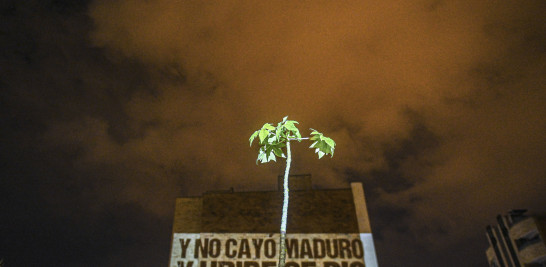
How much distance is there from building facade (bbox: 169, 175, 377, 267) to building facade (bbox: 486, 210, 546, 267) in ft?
112

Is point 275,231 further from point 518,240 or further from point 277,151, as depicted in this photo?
point 518,240

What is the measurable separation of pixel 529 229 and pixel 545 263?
4.74m

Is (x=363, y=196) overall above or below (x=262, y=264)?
above

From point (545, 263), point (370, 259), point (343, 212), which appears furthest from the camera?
point (545, 263)

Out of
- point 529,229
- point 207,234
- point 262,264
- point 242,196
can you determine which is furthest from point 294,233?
point 529,229

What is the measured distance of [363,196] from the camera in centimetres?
2309

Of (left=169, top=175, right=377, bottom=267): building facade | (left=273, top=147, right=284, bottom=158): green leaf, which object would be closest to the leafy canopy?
(left=273, top=147, right=284, bottom=158): green leaf

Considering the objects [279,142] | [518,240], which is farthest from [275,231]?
[518,240]

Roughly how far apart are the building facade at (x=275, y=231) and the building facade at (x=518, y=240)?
34.0 meters

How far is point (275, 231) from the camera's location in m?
22.4

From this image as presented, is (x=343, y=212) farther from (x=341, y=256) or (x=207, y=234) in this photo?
(x=207, y=234)

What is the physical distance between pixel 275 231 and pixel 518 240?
141 ft

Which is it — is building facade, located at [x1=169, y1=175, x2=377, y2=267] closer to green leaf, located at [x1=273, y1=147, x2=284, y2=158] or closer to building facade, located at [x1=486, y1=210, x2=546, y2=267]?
green leaf, located at [x1=273, y1=147, x2=284, y2=158]

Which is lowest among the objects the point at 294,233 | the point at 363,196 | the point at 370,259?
the point at 370,259
